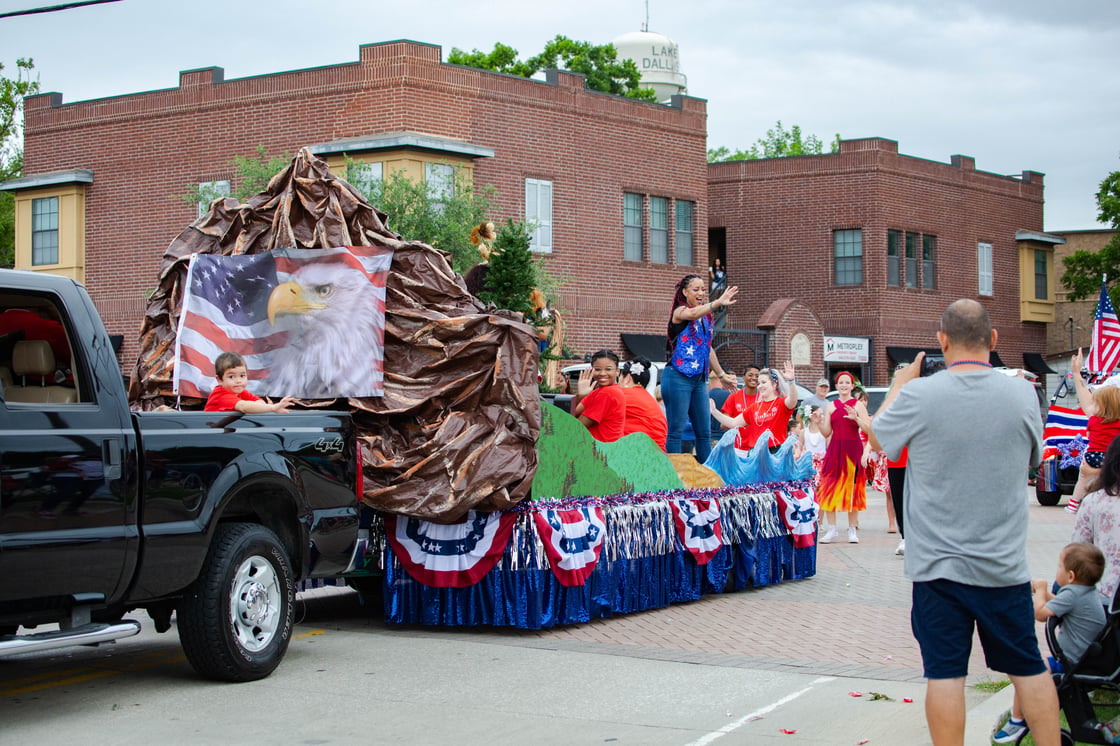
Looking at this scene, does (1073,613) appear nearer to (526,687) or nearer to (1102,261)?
(526,687)

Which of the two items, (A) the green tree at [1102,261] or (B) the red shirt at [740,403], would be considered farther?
(A) the green tree at [1102,261]

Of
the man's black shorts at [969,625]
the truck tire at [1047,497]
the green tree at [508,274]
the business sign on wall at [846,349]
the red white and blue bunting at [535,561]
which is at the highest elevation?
the green tree at [508,274]

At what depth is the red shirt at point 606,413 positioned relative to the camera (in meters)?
10.9

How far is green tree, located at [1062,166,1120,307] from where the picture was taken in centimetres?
Result: 4125

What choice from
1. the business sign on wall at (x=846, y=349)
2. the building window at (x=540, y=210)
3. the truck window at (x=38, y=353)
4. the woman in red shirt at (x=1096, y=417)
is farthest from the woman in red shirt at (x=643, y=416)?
the business sign on wall at (x=846, y=349)

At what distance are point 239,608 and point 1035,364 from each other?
4288cm

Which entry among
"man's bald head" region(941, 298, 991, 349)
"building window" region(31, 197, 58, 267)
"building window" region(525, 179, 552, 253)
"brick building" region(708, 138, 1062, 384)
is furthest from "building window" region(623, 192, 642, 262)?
"man's bald head" region(941, 298, 991, 349)

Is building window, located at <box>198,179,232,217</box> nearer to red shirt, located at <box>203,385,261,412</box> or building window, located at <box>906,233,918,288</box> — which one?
red shirt, located at <box>203,385,261,412</box>

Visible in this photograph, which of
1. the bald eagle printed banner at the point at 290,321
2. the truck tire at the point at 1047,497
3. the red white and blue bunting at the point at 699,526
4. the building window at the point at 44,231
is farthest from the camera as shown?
the building window at the point at 44,231

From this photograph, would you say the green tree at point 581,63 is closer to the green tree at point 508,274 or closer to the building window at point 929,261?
the building window at point 929,261

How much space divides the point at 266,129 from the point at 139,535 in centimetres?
2405

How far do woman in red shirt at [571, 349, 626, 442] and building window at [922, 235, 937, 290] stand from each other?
3198 centimetres

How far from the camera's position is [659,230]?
33312mm

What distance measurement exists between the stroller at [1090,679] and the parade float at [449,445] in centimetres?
403
